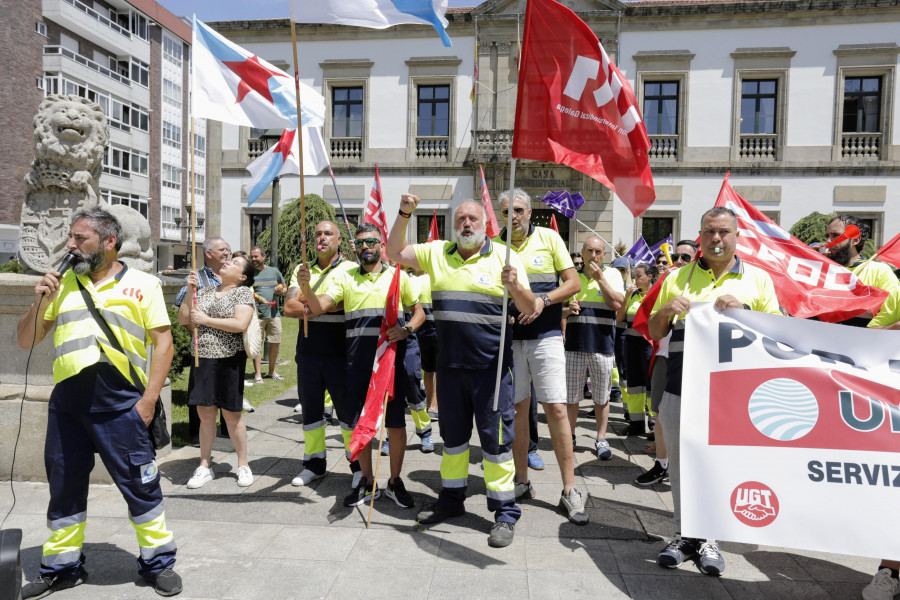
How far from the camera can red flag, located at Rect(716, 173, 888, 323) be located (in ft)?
13.9

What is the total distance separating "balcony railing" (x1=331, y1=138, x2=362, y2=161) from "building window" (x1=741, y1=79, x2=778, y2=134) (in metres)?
14.2

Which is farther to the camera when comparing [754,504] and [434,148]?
[434,148]

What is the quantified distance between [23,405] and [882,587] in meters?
6.03

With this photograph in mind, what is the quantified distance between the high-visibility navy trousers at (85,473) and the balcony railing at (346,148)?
72.9 feet

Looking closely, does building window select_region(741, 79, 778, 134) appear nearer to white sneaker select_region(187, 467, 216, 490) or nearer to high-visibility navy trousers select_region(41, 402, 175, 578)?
white sneaker select_region(187, 467, 216, 490)

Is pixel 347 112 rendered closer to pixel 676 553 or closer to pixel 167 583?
pixel 167 583

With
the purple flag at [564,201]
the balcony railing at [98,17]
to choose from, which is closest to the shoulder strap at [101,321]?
the purple flag at [564,201]

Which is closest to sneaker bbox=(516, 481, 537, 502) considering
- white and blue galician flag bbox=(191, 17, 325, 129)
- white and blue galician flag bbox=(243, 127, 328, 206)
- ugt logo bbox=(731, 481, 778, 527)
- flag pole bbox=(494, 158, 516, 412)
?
flag pole bbox=(494, 158, 516, 412)

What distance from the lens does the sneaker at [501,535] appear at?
161 inches

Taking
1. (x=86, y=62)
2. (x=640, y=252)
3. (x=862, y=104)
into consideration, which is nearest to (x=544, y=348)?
(x=640, y=252)

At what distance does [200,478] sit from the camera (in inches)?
207

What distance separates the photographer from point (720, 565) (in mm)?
3725

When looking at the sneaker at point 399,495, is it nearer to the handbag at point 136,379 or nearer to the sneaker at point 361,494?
the sneaker at point 361,494

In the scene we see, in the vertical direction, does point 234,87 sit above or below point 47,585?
above
